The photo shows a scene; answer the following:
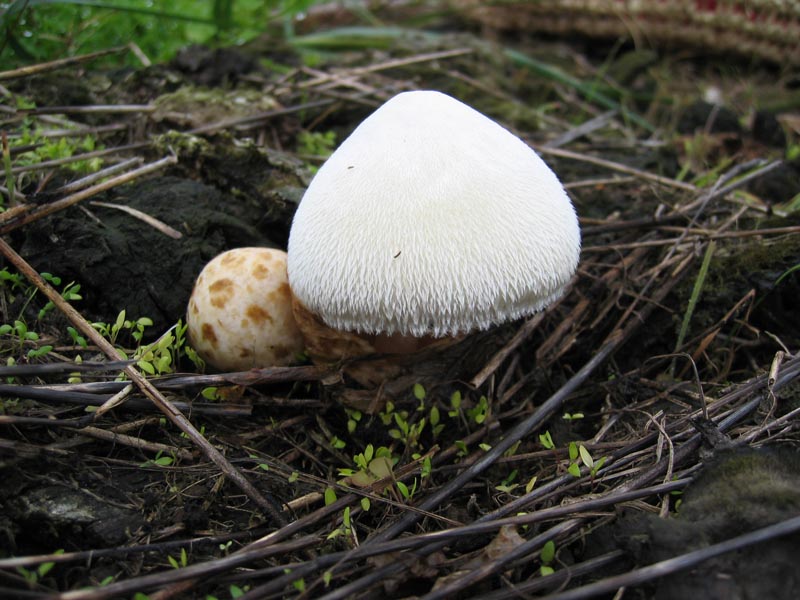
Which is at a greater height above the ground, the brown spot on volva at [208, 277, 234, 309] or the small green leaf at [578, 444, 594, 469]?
the brown spot on volva at [208, 277, 234, 309]

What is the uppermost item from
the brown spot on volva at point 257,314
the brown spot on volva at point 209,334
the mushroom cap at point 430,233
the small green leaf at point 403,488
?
the mushroom cap at point 430,233

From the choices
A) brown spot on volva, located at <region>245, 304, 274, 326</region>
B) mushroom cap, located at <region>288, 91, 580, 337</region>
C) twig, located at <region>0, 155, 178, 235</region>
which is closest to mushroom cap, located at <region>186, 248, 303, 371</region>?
brown spot on volva, located at <region>245, 304, 274, 326</region>

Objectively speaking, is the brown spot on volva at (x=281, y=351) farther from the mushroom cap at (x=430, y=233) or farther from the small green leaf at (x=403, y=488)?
the small green leaf at (x=403, y=488)

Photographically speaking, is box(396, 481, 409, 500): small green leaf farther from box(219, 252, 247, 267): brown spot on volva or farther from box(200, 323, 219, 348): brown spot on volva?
box(219, 252, 247, 267): brown spot on volva

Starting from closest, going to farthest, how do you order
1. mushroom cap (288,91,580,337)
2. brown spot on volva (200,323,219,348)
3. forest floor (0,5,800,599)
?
forest floor (0,5,800,599)
mushroom cap (288,91,580,337)
brown spot on volva (200,323,219,348)

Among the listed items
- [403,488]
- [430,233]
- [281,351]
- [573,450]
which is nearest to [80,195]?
[281,351]

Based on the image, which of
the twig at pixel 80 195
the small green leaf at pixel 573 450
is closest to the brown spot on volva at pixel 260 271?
the twig at pixel 80 195
